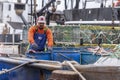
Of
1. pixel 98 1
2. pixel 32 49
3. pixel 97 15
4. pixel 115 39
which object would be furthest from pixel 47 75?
pixel 98 1

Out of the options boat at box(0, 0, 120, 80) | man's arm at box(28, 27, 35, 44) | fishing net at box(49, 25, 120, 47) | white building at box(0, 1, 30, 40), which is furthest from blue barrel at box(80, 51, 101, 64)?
white building at box(0, 1, 30, 40)

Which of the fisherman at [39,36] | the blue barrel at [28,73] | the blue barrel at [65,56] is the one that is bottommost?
the blue barrel at [65,56]

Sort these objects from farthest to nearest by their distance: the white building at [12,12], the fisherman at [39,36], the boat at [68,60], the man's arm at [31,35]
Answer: the white building at [12,12], the fisherman at [39,36], the man's arm at [31,35], the boat at [68,60]

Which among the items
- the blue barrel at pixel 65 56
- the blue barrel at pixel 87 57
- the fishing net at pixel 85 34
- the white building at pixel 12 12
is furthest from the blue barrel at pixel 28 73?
the white building at pixel 12 12

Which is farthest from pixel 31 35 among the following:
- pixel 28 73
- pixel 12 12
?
pixel 12 12

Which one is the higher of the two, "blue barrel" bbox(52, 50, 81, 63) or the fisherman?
the fisherman

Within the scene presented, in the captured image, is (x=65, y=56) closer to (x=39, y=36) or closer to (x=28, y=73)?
(x=39, y=36)

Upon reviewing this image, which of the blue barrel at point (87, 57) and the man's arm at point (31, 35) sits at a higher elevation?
the man's arm at point (31, 35)

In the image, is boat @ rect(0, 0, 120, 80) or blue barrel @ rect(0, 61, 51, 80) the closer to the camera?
boat @ rect(0, 0, 120, 80)

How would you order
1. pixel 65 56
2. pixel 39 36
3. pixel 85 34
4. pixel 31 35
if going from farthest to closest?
1. pixel 85 34
2. pixel 65 56
3. pixel 39 36
4. pixel 31 35

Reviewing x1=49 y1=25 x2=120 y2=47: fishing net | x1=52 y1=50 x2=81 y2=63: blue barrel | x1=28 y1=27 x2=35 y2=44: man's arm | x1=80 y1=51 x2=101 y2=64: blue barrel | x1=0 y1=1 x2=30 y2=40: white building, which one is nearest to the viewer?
x1=28 y1=27 x2=35 y2=44: man's arm

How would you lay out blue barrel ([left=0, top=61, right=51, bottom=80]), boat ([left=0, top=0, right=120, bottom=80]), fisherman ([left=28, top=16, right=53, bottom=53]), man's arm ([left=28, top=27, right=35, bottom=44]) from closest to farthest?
boat ([left=0, top=0, right=120, bottom=80]), blue barrel ([left=0, top=61, right=51, bottom=80]), man's arm ([left=28, top=27, right=35, bottom=44]), fisherman ([left=28, top=16, right=53, bottom=53])

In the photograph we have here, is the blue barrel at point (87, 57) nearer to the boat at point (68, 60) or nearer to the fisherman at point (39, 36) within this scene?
the boat at point (68, 60)

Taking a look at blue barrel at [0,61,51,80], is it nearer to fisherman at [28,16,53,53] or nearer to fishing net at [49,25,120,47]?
fisherman at [28,16,53,53]
